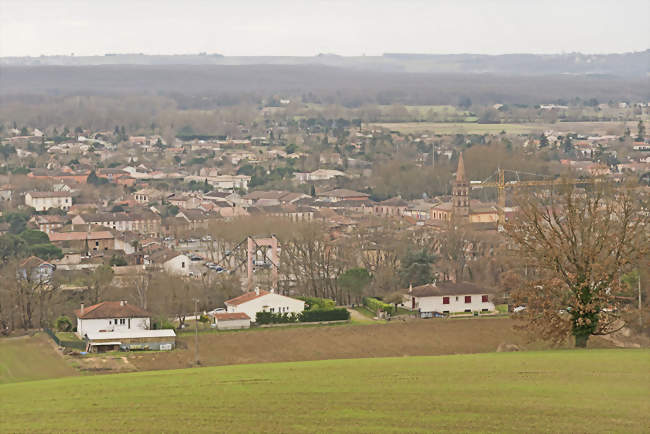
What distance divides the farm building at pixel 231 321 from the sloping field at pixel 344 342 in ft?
2.44

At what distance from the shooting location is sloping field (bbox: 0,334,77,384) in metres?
23.5

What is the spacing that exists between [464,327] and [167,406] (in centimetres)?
1643

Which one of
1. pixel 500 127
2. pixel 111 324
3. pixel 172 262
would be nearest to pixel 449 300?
pixel 111 324

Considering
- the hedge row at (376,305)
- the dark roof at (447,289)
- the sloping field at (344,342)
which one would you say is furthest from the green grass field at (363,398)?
the dark roof at (447,289)

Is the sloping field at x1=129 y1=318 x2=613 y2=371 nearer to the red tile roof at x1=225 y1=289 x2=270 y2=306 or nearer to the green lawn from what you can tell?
the red tile roof at x1=225 y1=289 x2=270 y2=306

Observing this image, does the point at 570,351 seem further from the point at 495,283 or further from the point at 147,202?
the point at 147,202

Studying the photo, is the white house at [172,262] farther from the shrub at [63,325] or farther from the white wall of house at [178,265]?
the shrub at [63,325]

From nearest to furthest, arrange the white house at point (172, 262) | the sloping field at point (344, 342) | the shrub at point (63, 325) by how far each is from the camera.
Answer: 1. the sloping field at point (344, 342)
2. the shrub at point (63, 325)
3. the white house at point (172, 262)

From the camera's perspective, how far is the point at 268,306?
3222cm

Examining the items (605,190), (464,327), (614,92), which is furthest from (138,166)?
(614,92)

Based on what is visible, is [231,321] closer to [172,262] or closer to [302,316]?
[302,316]

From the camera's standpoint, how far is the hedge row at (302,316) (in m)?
31.7

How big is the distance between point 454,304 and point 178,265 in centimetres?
1167

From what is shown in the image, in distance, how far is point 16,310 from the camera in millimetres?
31094
